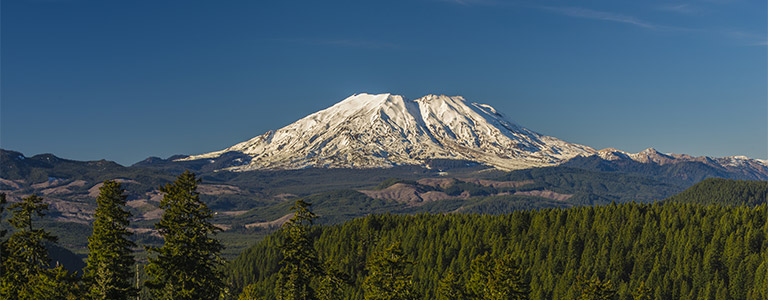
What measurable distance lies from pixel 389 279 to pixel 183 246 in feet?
63.6

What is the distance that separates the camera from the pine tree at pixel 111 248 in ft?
178

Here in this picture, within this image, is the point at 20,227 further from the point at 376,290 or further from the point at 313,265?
the point at 376,290

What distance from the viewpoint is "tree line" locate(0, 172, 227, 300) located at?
161 ft

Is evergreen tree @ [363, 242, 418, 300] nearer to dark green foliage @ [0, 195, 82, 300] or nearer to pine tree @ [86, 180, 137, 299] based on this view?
pine tree @ [86, 180, 137, 299]

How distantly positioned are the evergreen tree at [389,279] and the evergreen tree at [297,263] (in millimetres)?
4746

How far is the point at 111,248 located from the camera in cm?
5584

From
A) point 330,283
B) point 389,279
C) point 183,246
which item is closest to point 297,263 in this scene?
point 389,279

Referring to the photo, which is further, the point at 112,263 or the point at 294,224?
the point at 294,224

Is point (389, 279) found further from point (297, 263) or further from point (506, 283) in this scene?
point (506, 283)

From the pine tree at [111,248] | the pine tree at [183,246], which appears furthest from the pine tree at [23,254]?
the pine tree at [183,246]

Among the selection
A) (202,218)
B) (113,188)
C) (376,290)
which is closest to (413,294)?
(376,290)

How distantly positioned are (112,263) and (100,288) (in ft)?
7.12

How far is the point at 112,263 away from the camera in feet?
181

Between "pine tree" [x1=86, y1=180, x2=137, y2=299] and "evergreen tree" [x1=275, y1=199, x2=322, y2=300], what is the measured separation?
12.2m
